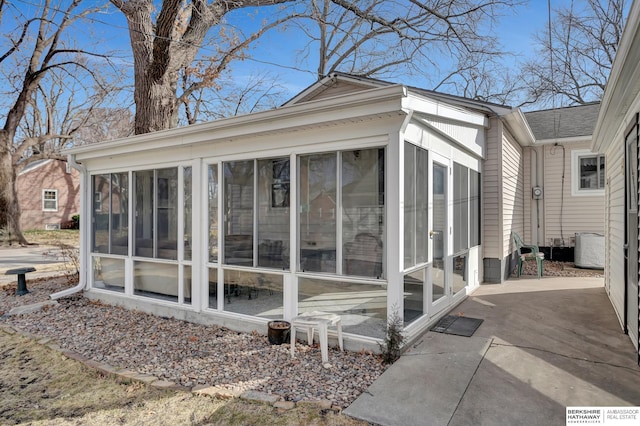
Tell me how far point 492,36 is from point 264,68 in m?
8.94

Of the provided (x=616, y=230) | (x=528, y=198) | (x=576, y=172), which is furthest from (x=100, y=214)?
(x=576, y=172)

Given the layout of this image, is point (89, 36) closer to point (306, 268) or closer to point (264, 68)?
point (264, 68)

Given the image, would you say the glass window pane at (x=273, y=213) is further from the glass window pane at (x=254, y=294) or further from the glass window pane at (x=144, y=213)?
the glass window pane at (x=144, y=213)

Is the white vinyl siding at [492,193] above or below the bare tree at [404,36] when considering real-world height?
below

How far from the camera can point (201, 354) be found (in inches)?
161

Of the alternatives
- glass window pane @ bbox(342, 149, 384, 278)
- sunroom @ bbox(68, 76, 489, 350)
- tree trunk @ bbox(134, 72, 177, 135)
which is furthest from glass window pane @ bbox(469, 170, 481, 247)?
tree trunk @ bbox(134, 72, 177, 135)

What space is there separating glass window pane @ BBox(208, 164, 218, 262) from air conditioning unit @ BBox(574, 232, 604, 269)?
829 centimetres

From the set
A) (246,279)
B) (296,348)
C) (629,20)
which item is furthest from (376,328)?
(629,20)

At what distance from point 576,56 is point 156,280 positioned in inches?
790

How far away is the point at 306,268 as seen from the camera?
4.31 metres

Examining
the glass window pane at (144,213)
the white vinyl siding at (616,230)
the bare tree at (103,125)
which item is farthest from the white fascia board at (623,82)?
the bare tree at (103,125)

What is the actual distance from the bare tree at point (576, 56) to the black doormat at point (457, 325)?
1646 cm

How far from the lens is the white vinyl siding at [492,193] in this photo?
23.4 ft

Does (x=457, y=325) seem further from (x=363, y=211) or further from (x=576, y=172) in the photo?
(x=576, y=172)
